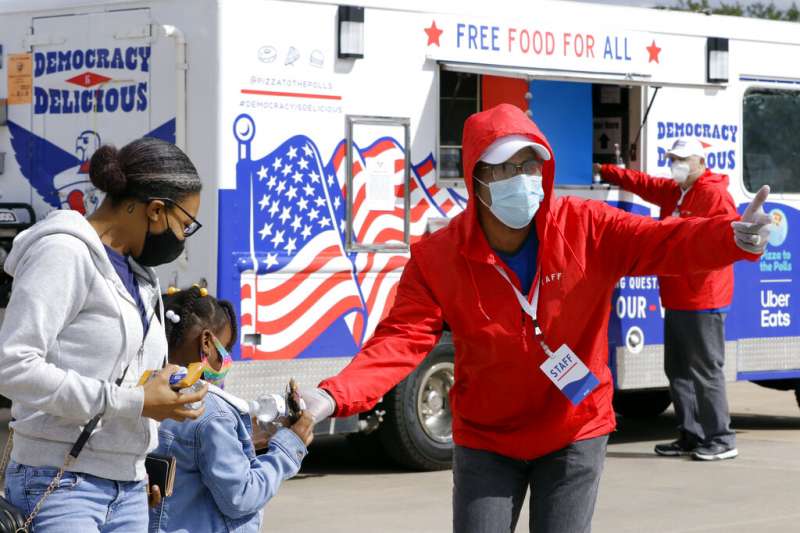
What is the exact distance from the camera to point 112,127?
918 cm

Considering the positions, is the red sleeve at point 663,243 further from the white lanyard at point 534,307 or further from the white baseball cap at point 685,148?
the white baseball cap at point 685,148

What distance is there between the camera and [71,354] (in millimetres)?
3752

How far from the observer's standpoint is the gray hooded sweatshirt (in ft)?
11.9

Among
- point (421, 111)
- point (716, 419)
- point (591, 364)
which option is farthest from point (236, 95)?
point (591, 364)

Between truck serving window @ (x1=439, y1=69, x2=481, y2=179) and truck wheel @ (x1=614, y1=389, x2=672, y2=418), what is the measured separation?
3578 mm

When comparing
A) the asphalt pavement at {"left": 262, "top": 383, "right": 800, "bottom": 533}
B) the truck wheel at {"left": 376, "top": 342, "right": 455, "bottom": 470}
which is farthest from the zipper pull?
the truck wheel at {"left": 376, "top": 342, "right": 455, "bottom": 470}

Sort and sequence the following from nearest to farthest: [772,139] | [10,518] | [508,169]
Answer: [10,518] < [508,169] < [772,139]

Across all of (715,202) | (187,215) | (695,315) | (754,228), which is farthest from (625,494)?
(187,215)

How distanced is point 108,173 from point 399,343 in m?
1.10

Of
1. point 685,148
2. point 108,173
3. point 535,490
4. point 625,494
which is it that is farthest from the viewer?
point 685,148

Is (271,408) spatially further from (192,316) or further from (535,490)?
(535,490)

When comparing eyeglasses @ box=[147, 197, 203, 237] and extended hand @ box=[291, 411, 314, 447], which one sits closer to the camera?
eyeglasses @ box=[147, 197, 203, 237]

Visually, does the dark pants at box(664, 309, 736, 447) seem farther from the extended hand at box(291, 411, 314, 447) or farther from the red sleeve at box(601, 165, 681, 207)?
the extended hand at box(291, 411, 314, 447)

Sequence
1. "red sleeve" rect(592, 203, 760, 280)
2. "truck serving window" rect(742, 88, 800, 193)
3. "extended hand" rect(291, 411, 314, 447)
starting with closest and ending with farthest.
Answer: "extended hand" rect(291, 411, 314, 447) < "red sleeve" rect(592, 203, 760, 280) < "truck serving window" rect(742, 88, 800, 193)
